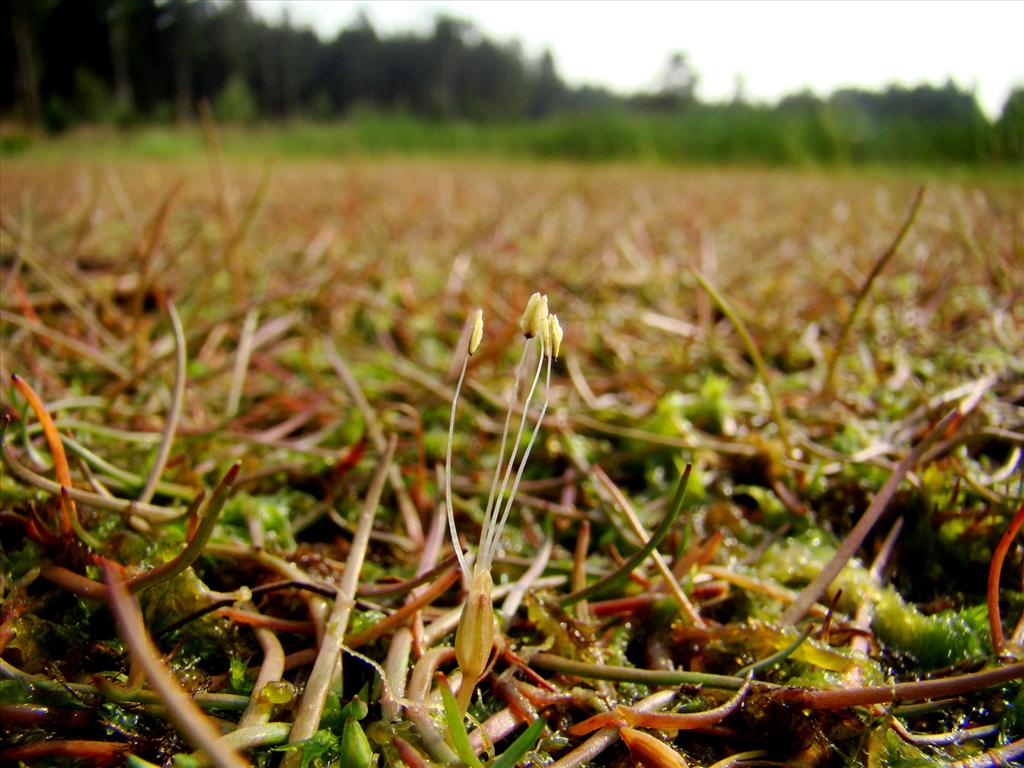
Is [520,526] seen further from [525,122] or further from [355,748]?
[525,122]

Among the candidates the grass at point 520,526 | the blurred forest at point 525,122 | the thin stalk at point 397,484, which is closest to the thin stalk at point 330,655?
the grass at point 520,526

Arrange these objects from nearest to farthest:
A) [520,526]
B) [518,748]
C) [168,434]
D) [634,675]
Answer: [518,748]
[634,675]
[168,434]
[520,526]

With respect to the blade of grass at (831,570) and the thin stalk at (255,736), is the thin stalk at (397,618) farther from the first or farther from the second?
the blade of grass at (831,570)

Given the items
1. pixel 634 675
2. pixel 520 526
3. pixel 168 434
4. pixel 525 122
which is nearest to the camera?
pixel 634 675

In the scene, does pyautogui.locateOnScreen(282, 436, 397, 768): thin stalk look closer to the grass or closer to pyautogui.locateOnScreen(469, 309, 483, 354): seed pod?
the grass

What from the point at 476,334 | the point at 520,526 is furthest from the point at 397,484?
the point at 476,334

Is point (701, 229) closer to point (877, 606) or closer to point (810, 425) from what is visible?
point (810, 425)
